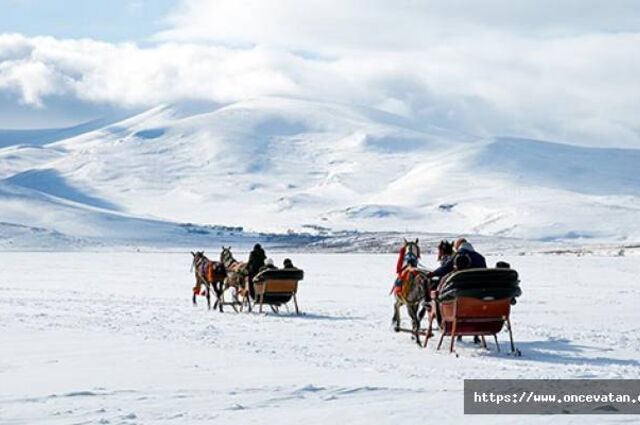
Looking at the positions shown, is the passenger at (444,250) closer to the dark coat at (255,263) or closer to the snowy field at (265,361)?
the snowy field at (265,361)

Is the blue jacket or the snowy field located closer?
the snowy field

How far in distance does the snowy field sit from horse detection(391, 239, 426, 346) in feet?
1.18

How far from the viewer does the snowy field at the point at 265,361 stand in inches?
387

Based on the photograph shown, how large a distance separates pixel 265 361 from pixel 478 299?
313 centimetres

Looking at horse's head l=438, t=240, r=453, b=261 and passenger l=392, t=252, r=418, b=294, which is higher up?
horse's head l=438, t=240, r=453, b=261

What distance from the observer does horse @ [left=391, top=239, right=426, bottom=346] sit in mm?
16484

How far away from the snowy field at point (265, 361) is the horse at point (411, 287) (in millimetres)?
359

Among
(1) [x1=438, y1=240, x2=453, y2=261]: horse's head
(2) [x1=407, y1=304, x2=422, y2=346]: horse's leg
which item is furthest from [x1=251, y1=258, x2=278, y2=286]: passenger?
(2) [x1=407, y1=304, x2=422, y2=346]: horse's leg

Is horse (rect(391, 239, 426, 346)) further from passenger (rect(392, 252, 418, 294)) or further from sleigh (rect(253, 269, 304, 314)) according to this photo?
sleigh (rect(253, 269, 304, 314))

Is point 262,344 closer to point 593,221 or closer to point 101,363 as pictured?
point 101,363

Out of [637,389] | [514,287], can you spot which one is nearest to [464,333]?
[514,287]

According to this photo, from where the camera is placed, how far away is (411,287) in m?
16.8

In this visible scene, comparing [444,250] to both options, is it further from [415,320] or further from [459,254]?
[459,254]

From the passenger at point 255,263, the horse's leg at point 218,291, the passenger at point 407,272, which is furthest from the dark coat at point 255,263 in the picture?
the passenger at point 407,272
